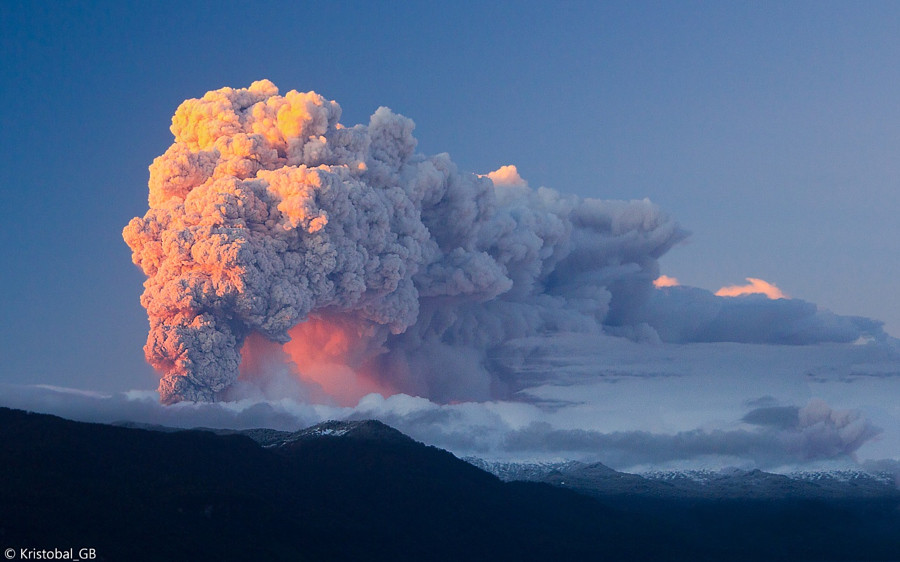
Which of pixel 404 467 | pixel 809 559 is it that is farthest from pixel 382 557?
pixel 809 559

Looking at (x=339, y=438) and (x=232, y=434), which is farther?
(x=339, y=438)

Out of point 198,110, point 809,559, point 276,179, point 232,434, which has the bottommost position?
point 809,559

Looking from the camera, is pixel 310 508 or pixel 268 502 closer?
pixel 268 502

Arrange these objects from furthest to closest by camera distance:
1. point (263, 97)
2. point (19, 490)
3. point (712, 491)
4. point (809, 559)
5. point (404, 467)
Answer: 1. point (712, 491)
2. point (809, 559)
3. point (404, 467)
4. point (263, 97)
5. point (19, 490)

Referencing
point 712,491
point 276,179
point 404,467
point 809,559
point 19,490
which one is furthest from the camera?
point 712,491

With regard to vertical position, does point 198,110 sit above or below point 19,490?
above

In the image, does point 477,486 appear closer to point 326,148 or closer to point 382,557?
point 382,557
